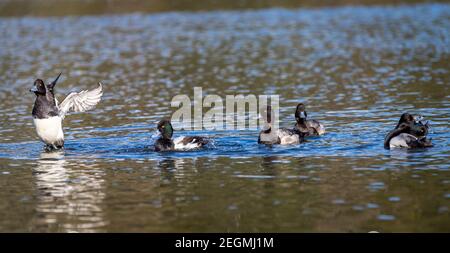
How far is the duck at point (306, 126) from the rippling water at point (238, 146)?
30 centimetres

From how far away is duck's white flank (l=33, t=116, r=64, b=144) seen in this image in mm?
19344

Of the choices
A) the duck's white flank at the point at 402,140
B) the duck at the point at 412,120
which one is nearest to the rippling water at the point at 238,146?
the duck's white flank at the point at 402,140

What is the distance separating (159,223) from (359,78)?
1867 cm

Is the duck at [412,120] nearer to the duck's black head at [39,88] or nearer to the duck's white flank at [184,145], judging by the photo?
the duck's white flank at [184,145]

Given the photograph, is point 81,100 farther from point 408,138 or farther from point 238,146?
point 408,138

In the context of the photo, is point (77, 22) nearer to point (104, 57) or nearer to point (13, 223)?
point (104, 57)

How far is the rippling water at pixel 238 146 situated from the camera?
1318 centimetres

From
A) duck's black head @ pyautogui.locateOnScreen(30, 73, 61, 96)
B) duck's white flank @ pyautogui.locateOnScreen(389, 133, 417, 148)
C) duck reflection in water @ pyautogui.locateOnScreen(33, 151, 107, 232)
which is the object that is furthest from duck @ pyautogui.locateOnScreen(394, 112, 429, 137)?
duck's black head @ pyautogui.locateOnScreen(30, 73, 61, 96)

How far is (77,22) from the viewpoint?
62.2 metres

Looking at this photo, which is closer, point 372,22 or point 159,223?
point 159,223

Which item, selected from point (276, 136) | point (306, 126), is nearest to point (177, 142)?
point (276, 136)

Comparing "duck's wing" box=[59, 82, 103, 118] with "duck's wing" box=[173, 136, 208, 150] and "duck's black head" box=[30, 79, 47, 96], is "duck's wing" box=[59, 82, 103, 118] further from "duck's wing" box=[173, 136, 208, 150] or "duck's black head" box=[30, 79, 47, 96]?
"duck's wing" box=[173, 136, 208, 150]

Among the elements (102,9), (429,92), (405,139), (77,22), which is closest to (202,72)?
(429,92)

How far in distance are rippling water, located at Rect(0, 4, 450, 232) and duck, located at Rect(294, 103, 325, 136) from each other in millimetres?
295
